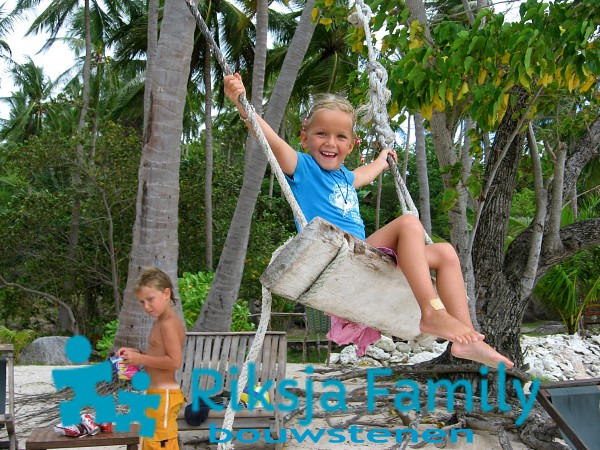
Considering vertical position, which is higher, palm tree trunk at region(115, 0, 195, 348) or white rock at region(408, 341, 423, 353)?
palm tree trunk at region(115, 0, 195, 348)

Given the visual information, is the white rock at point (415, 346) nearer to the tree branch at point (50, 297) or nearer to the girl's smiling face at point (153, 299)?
the girl's smiling face at point (153, 299)

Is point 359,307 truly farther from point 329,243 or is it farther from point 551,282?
point 551,282

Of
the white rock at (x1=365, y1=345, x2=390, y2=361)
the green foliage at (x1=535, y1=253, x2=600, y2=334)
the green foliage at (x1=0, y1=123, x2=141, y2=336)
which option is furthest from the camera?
the green foliage at (x1=0, y1=123, x2=141, y2=336)

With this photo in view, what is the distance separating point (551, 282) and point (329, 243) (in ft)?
29.5

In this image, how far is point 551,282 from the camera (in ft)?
33.8

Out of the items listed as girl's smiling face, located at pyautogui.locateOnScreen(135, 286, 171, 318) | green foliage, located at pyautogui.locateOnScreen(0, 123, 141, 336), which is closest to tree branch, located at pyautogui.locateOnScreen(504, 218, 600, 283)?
girl's smiling face, located at pyautogui.locateOnScreen(135, 286, 171, 318)

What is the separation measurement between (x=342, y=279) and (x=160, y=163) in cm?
351

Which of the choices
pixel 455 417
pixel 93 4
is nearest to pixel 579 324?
pixel 455 417

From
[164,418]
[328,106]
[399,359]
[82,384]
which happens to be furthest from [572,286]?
[328,106]

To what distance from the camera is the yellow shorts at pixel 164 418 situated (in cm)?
310

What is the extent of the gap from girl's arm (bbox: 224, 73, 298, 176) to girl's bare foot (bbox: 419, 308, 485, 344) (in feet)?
2.62

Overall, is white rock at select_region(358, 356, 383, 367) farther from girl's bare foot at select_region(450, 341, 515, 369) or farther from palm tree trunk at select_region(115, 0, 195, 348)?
girl's bare foot at select_region(450, 341, 515, 369)

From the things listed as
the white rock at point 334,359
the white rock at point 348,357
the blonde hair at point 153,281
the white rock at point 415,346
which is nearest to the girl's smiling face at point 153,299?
the blonde hair at point 153,281

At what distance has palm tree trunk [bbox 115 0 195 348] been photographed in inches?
214
